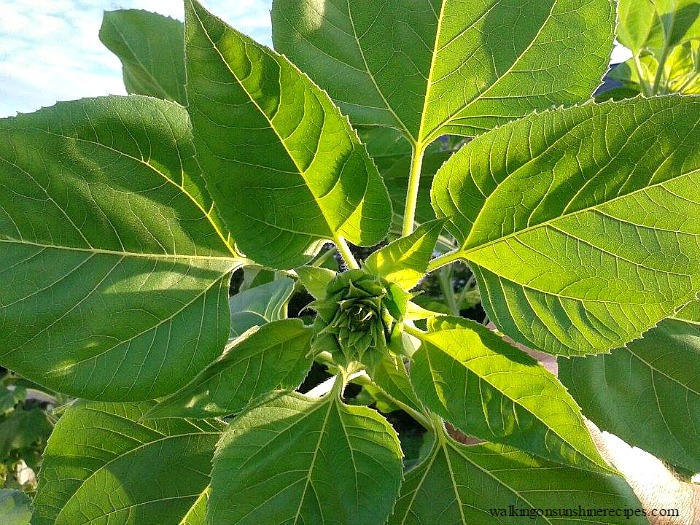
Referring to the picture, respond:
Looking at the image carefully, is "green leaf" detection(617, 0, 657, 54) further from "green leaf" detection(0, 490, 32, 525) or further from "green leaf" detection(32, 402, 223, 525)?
"green leaf" detection(0, 490, 32, 525)

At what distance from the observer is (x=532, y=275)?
0.66m

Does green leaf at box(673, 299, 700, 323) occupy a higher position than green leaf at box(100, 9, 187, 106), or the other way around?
green leaf at box(100, 9, 187, 106)

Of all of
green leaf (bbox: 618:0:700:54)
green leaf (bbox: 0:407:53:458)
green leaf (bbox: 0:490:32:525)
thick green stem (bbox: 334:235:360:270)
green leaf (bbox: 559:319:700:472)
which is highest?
green leaf (bbox: 618:0:700:54)

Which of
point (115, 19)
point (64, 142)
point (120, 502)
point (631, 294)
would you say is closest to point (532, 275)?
point (631, 294)

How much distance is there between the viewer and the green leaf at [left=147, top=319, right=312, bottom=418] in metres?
0.64

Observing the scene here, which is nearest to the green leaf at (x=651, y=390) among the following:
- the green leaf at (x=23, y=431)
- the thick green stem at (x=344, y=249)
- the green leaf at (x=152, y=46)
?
the thick green stem at (x=344, y=249)

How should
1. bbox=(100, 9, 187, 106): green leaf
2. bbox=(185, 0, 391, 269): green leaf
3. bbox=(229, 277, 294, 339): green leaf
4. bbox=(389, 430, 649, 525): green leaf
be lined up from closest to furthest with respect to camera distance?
bbox=(185, 0, 391, 269): green leaf → bbox=(389, 430, 649, 525): green leaf → bbox=(229, 277, 294, 339): green leaf → bbox=(100, 9, 187, 106): green leaf

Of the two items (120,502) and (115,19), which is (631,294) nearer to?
(120,502)

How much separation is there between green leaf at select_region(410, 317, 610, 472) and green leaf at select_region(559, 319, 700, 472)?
246 mm

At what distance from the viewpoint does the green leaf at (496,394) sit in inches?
24.2

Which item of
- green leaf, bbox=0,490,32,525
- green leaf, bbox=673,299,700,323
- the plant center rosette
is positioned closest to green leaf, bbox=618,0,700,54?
green leaf, bbox=673,299,700,323

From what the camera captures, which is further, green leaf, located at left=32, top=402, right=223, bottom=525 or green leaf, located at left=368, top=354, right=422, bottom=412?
green leaf, located at left=32, top=402, right=223, bottom=525

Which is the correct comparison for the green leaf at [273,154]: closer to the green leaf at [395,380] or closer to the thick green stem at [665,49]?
the green leaf at [395,380]

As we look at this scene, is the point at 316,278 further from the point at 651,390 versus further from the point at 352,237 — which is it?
the point at 651,390
